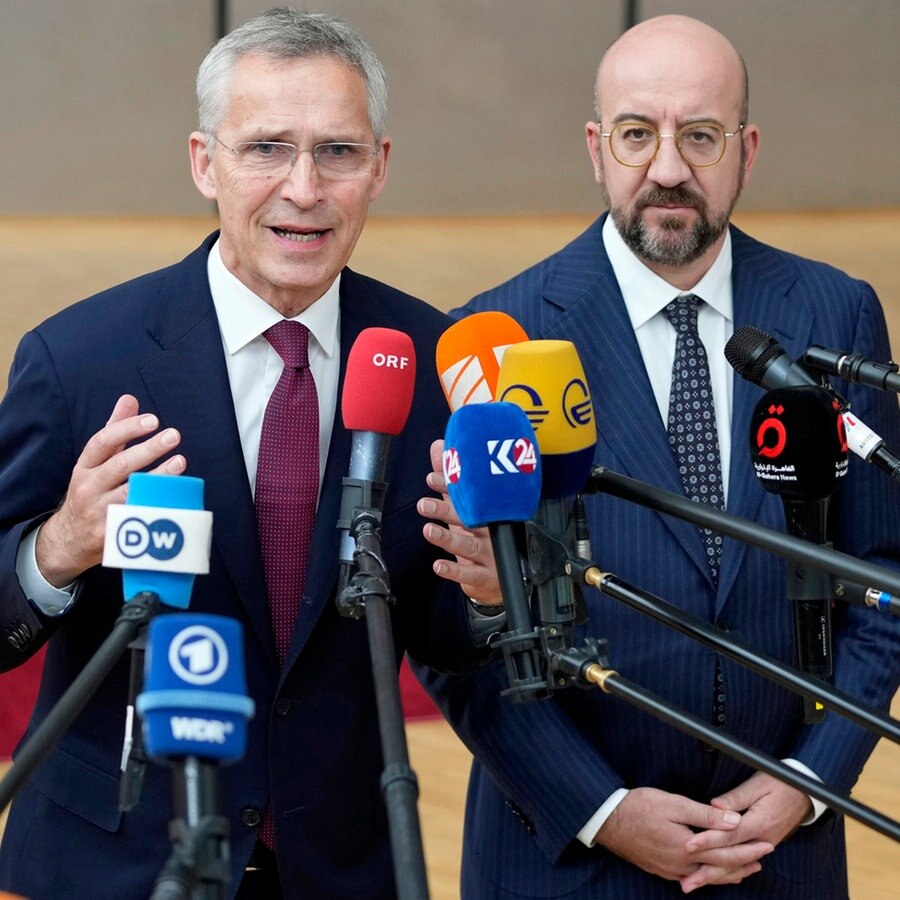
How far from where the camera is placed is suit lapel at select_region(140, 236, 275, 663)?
1716mm

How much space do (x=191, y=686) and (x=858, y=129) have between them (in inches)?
256

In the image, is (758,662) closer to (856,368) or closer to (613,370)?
(856,368)

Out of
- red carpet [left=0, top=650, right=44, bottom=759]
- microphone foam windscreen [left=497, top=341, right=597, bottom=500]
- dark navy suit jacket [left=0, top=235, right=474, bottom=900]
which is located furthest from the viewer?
red carpet [left=0, top=650, right=44, bottom=759]

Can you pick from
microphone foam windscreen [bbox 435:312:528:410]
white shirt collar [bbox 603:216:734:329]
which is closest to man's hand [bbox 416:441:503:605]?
microphone foam windscreen [bbox 435:312:528:410]

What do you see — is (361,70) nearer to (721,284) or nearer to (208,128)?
(208,128)

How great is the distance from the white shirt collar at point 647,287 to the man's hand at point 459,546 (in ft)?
2.22

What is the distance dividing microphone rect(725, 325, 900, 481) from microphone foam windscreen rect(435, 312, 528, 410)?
9.2 inches

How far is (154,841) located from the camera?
5.58 ft

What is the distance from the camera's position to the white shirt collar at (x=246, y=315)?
5.95ft

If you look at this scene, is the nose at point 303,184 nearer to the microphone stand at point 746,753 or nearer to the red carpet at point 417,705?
the microphone stand at point 746,753

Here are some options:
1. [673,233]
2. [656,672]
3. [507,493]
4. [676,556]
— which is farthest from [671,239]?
[507,493]

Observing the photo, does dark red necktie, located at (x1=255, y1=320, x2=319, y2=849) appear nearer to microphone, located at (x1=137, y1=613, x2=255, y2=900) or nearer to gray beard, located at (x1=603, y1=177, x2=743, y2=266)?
gray beard, located at (x1=603, y1=177, x2=743, y2=266)

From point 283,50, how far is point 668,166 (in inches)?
24.9

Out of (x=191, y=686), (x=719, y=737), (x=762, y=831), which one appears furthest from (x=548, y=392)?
(x=762, y=831)
